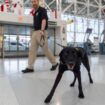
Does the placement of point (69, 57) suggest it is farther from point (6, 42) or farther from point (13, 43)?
point (13, 43)

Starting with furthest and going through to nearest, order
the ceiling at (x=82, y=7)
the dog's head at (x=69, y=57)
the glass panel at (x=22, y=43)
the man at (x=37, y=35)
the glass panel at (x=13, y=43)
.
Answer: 1. the ceiling at (x=82, y=7)
2. the glass panel at (x=22, y=43)
3. the glass panel at (x=13, y=43)
4. the man at (x=37, y=35)
5. the dog's head at (x=69, y=57)

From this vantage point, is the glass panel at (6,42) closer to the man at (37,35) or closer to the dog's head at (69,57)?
the man at (37,35)

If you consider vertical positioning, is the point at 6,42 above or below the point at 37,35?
below

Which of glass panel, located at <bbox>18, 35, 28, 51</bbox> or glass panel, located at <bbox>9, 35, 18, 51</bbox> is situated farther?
glass panel, located at <bbox>18, 35, 28, 51</bbox>

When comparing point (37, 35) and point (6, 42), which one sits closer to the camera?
point (37, 35)

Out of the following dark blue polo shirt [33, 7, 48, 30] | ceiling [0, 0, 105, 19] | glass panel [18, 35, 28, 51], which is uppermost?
ceiling [0, 0, 105, 19]

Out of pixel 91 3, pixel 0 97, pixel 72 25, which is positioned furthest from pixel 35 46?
pixel 91 3

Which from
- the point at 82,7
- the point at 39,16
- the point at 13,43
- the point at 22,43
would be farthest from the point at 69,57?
the point at 82,7

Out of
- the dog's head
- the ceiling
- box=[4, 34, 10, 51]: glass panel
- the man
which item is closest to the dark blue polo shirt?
the man

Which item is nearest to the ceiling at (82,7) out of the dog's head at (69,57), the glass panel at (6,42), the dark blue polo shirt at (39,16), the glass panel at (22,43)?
the glass panel at (22,43)

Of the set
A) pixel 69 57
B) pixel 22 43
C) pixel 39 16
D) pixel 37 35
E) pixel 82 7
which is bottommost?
pixel 22 43

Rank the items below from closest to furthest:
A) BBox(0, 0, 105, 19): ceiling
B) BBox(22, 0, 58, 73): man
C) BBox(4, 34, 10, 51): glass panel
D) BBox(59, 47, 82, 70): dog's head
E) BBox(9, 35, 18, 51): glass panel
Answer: BBox(59, 47, 82, 70): dog's head < BBox(22, 0, 58, 73): man < BBox(4, 34, 10, 51): glass panel < BBox(9, 35, 18, 51): glass panel < BBox(0, 0, 105, 19): ceiling

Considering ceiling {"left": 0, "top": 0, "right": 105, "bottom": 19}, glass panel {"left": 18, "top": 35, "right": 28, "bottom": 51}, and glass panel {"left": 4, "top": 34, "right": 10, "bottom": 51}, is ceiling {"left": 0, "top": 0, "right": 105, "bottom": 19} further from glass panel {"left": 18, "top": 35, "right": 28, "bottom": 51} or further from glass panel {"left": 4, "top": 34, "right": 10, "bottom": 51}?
glass panel {"left": 4, "top": 34, "right": 10, "bottom": 51}

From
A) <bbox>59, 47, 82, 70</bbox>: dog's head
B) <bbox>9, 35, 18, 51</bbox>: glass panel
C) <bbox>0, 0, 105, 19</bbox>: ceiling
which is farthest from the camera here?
<bbox>0, 0, 105, 19</bbox>: ceiling
